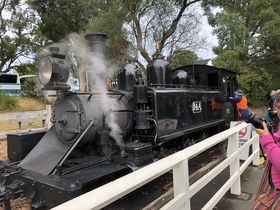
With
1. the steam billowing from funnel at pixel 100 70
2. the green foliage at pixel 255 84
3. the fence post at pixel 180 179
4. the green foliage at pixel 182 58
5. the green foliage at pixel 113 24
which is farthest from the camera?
the green foliage at pixel 182 58

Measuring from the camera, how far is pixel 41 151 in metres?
4.04

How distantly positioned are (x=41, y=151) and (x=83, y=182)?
1.24 meters

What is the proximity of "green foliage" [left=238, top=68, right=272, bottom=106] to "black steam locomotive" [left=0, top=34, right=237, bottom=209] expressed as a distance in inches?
564

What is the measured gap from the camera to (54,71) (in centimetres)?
366

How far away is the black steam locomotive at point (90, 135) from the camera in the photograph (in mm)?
3352

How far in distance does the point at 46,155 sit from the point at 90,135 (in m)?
0.68

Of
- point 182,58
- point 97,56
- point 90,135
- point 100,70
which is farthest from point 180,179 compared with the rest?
point 182,58

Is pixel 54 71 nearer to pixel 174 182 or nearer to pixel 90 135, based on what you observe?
pixel 90 135

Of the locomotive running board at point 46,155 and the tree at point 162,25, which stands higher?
the tree at point 162,25

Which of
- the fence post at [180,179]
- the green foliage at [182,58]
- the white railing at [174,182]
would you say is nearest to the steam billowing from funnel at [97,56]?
the white railing at [174,182]

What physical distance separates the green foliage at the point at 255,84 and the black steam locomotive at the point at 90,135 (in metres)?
14.3

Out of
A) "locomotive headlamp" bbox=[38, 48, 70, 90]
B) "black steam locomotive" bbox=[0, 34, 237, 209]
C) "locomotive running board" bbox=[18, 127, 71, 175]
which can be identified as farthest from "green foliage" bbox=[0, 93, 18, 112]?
"locomotive headlamp" bbox=[38, 48, 70, 90]

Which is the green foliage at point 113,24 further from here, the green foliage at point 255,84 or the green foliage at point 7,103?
the green foliage at point 255,84

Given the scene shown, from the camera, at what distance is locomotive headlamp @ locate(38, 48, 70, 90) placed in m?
3.67
